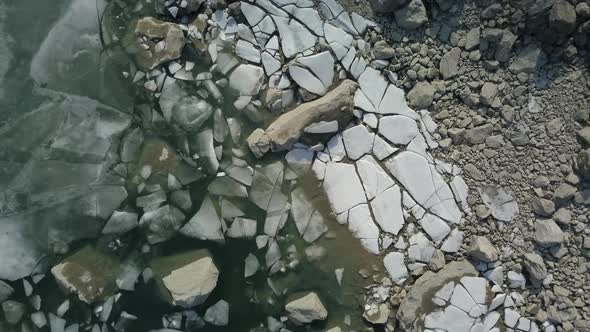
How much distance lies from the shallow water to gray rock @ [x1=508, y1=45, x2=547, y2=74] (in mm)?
1433

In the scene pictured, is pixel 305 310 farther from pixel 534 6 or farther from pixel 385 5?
pixel 534 6

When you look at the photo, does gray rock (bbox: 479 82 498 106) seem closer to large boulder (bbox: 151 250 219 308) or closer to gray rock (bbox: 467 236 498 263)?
gray rock (bbox: 467 236 498 263)

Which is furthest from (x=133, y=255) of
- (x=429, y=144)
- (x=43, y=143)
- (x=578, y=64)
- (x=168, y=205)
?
(x=578, y=64)

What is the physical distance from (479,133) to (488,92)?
0.25m

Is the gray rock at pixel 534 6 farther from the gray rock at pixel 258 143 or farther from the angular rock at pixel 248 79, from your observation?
the gray rock at pixel 258 143

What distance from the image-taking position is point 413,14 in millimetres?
2941

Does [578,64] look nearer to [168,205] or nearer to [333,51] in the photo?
[333,51]

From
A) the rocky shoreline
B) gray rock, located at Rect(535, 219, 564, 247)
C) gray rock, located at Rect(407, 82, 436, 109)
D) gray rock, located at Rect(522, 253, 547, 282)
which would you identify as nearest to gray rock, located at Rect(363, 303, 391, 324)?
the rocky shoreline

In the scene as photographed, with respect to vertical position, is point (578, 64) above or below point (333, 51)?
above

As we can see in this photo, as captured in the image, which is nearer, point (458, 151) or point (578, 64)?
point (578, 64)

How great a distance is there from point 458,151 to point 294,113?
41.9 inches

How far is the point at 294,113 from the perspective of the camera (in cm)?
304

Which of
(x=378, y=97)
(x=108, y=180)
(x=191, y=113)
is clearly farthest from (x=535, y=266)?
(x=108, y=180)

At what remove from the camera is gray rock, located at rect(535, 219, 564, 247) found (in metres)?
2.92
